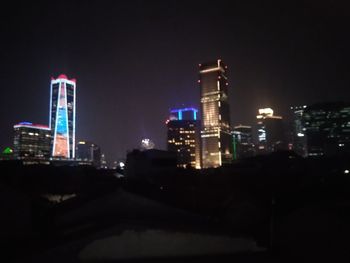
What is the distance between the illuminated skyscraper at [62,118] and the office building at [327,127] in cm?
11773

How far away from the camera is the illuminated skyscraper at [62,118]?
180 m

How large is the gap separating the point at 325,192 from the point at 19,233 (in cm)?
1835

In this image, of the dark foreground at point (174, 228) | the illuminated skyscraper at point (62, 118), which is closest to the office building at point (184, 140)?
the illuminated skyscraper at point (62, 118)

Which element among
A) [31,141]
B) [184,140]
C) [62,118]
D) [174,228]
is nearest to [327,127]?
[184,140]

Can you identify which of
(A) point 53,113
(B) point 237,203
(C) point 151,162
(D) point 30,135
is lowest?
(B) point 237,203

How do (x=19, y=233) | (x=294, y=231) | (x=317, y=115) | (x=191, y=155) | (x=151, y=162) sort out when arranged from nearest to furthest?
(x=294, y=231)
(x=19, y=233)
(x=151, y=162)
(x=317, y=115)
(x=191, y=155)

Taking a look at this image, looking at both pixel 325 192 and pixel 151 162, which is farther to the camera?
pixel 151 162

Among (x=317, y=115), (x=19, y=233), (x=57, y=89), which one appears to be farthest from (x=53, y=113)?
(x=19, y=233)

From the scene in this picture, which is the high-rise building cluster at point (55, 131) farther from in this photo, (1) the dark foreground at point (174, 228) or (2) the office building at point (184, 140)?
(1) the dark foreground at point (174, 228)

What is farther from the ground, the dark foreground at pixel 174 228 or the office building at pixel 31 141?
the office building at pixel 31 141

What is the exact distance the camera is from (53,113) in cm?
18225

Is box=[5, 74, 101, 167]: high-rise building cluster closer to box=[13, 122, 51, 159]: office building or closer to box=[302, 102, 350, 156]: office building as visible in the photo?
box=[13, 122, 51, 159]: office building

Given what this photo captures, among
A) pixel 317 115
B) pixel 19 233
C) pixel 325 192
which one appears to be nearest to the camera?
pixel 19 233

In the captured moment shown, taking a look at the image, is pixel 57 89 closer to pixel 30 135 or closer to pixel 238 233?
pixel 30 135
